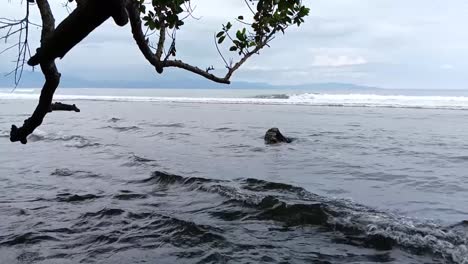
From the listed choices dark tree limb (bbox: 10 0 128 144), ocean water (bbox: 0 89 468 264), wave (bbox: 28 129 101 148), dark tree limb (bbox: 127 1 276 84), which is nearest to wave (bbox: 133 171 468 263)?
ocean water (bbox: 0 89 468 264)

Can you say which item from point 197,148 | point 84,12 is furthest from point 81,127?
point 84,12

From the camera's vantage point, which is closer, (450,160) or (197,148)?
(450,160)

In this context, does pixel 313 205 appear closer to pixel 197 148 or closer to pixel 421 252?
pixel 421 252

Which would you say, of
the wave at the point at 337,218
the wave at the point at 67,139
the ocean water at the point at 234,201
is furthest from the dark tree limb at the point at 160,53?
the wave at the point at 67,139

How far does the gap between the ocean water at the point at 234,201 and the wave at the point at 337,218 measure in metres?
0.03

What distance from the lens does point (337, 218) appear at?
7625 mm

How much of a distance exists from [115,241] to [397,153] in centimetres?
1122

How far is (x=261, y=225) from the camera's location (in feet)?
24.4

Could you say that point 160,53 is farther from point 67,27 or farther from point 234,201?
point 234,201

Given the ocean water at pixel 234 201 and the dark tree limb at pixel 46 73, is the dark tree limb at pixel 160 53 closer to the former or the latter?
the dark tree limb at pixel 46 73

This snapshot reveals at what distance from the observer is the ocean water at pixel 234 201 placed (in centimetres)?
627

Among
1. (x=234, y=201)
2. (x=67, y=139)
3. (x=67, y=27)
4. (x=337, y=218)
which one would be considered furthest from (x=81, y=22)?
(x=67, y=139)

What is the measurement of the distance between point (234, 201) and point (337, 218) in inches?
85.6

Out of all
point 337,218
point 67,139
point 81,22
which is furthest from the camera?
point 67,139
